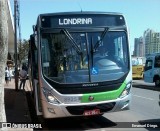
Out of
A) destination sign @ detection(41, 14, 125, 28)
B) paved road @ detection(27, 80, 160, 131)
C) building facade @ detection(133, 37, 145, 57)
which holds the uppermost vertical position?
building facade @ detection(133, 37, 145, 57)

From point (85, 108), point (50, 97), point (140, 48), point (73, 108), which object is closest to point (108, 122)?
point (85, 108)

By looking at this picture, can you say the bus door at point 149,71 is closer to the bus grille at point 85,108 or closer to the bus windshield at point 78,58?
the bus windshield at point 78,58

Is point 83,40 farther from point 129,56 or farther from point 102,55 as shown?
point 129,56

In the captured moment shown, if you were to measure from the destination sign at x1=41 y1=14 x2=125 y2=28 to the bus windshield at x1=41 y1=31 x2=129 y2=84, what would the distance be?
0.81 feet

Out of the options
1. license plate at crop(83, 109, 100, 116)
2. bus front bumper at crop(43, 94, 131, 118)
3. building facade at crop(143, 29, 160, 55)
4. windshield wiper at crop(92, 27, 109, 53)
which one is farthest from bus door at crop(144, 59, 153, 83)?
building facade at crop(143, 29, 160, 55)

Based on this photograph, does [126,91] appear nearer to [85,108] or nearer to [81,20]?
[85,108]

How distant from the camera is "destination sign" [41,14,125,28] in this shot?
9250 millimetres

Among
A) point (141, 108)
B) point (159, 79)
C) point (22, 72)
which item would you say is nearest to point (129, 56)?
point (141, 108)

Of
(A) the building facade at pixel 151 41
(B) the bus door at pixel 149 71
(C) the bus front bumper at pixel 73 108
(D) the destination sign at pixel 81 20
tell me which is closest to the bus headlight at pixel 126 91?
(C) the bus front bumper at pixel 73 108

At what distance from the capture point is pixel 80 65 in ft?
29.9

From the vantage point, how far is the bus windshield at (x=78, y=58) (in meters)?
9.02

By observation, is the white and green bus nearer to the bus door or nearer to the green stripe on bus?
the green stripe on bus

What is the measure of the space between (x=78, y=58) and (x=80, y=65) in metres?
0.20

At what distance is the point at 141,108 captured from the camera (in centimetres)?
1330
